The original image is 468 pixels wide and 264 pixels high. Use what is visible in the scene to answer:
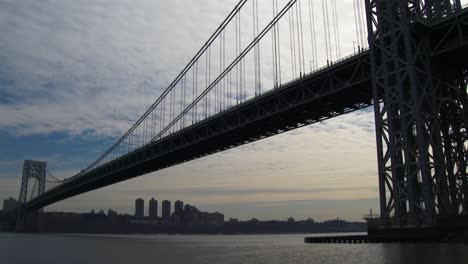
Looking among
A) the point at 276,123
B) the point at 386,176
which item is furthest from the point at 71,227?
the point at 386,176

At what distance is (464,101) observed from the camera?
32469 mm

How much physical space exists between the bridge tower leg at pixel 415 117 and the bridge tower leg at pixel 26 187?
119 m

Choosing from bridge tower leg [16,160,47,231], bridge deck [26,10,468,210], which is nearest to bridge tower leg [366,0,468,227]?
bridge deck [26,10,468,210]

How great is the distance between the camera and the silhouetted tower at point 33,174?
14175cm

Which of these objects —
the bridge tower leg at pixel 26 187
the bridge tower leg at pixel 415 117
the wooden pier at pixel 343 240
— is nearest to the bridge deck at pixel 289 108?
the bridge tower leg at pixel 415 117

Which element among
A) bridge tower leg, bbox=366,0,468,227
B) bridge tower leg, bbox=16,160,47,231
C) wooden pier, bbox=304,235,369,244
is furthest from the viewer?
bridge tower leg, bbox=16,160,47,231

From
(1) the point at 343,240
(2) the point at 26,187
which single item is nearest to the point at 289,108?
(1) the point at 343,240

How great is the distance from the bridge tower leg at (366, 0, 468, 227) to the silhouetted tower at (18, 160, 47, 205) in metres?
130

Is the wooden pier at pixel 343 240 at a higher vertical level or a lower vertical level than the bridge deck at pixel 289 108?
lower

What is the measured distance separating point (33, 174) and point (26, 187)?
6.45 m

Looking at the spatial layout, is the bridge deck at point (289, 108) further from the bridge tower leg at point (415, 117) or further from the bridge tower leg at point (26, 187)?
the bridge tower leg at point (26, 187)

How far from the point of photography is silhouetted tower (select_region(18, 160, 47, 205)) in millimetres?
141750

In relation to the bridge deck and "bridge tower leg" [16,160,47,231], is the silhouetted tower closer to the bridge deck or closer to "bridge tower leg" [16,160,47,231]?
"bridge tower leg" [16,160,47,231]

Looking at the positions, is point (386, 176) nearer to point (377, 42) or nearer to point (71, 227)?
point (377, 42)
